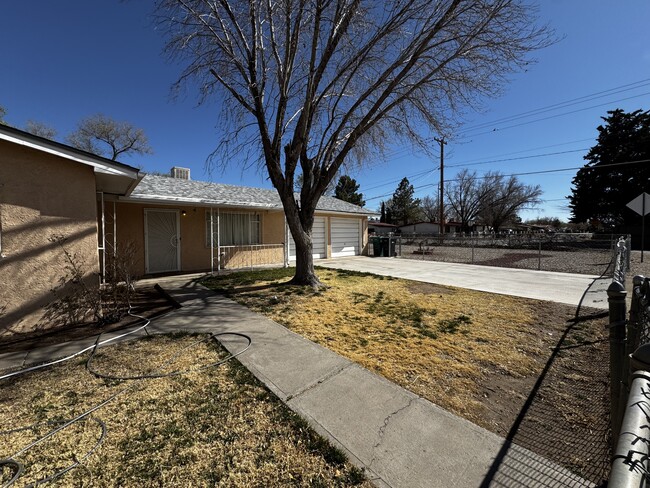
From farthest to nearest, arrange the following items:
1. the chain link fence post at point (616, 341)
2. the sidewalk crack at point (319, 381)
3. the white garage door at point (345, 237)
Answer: the white garage door at point (345, 237) → the sidewalk crack at point (319, 381) → the chain link fence post at point (616, 341)

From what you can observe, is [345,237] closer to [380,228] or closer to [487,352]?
[487,352]

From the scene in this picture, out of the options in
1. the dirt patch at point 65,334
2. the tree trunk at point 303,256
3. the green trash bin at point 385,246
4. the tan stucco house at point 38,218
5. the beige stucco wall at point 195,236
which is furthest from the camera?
the green trash bin at point 385,246

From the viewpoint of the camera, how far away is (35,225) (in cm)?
439

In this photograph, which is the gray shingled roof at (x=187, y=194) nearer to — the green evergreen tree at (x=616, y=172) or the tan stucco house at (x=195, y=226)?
the tan stucco house at (x=195, y=226)

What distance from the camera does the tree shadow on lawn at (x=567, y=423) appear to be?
1.92 metres

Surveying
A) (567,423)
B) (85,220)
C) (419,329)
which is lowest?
(567,423)

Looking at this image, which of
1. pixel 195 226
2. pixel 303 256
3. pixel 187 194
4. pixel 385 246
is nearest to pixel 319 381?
pixel 303 256

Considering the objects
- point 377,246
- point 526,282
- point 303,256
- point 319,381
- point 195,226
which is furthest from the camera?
point 377,246

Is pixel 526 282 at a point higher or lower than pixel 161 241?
lower

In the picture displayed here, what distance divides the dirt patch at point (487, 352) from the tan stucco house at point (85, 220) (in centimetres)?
321

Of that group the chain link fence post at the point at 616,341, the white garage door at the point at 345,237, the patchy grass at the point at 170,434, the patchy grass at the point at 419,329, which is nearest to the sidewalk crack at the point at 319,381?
the patchy grass at the point at 170,434

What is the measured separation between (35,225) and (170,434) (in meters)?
4.37

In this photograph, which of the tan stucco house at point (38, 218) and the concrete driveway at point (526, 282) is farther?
the concrete driveway at point (526, 282)

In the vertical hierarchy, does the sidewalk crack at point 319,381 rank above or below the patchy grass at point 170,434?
above
